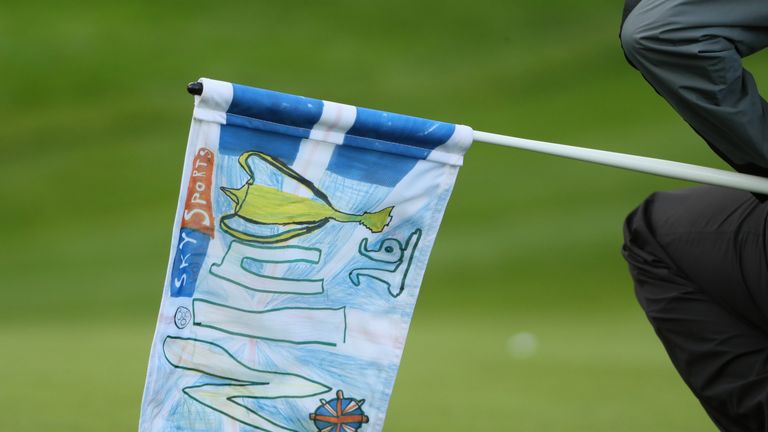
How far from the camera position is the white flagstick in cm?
101

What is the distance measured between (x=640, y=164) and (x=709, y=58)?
0.15m

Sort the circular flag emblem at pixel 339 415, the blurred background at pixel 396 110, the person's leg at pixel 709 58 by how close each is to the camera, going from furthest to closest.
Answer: the blurred background at pixel 396 110 < the circular flag emblem at pixel 339 415 < the person's leg at pixel 709 58

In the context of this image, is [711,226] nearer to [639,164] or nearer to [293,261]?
[639,164]

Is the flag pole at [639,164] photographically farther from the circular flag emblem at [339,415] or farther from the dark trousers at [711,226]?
the circular flag emblem at [339,415]

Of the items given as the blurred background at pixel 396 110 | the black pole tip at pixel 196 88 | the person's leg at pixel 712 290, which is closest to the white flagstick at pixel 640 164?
the person's leg at pixel 712 290

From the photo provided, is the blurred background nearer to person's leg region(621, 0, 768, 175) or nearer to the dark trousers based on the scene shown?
the dark trousers

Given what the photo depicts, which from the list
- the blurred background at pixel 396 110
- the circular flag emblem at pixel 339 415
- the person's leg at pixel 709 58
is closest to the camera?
the person's leg at pixel 709 58

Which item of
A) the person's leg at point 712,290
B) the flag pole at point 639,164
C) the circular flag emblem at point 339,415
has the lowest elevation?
the circular flag emblem at point 339,415

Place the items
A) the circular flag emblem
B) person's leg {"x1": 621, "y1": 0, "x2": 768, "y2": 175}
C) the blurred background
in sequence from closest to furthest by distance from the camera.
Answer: person's leg {"x1": 621, "y1": 0, "x2": 768, "y2": 175}, the circular flag emblem, the blurred background

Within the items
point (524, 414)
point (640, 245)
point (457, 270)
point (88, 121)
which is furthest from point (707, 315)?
point (88, 121)

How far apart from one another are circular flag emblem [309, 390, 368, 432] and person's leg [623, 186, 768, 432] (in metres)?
0.40

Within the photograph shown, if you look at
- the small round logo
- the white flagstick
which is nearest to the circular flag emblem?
the small round logo

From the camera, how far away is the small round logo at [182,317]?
1.01m

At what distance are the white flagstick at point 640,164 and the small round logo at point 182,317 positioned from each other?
1.09 ft
